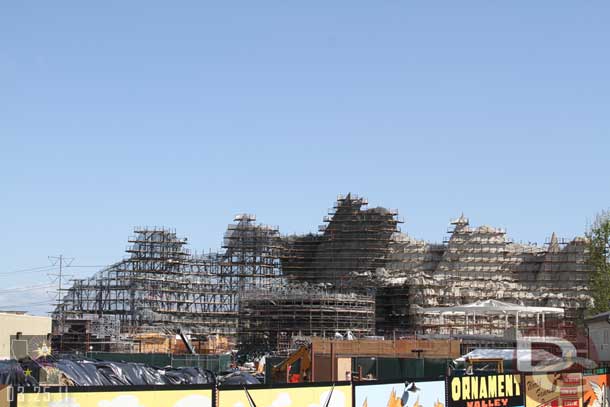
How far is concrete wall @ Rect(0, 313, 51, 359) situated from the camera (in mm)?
37688

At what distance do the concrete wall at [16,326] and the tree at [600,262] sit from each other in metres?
59.6

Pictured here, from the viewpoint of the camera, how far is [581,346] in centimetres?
5822

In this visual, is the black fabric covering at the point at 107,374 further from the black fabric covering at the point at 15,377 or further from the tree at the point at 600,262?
the tree at the point at 600,262

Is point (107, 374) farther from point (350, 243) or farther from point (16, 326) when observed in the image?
point (350, 243)

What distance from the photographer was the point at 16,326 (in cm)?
3997

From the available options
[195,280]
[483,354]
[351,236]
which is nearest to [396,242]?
[351,236]

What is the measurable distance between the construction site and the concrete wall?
222 feet

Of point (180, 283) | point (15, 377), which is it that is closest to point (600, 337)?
point (15, 377)

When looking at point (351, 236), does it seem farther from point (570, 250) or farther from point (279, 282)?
point (570, 250)

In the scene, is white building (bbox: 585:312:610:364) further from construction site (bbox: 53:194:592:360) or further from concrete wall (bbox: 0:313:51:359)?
construction site (bbox: 53:194:592:360)

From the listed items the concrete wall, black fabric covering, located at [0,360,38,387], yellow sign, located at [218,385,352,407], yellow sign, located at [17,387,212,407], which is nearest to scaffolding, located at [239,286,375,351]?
the concrete wall

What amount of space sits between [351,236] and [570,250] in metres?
32.0

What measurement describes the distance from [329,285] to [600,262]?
50.6m

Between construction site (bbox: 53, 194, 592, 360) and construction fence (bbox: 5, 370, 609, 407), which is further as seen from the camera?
construction site (bbox: 53, 194, 592, 360)
